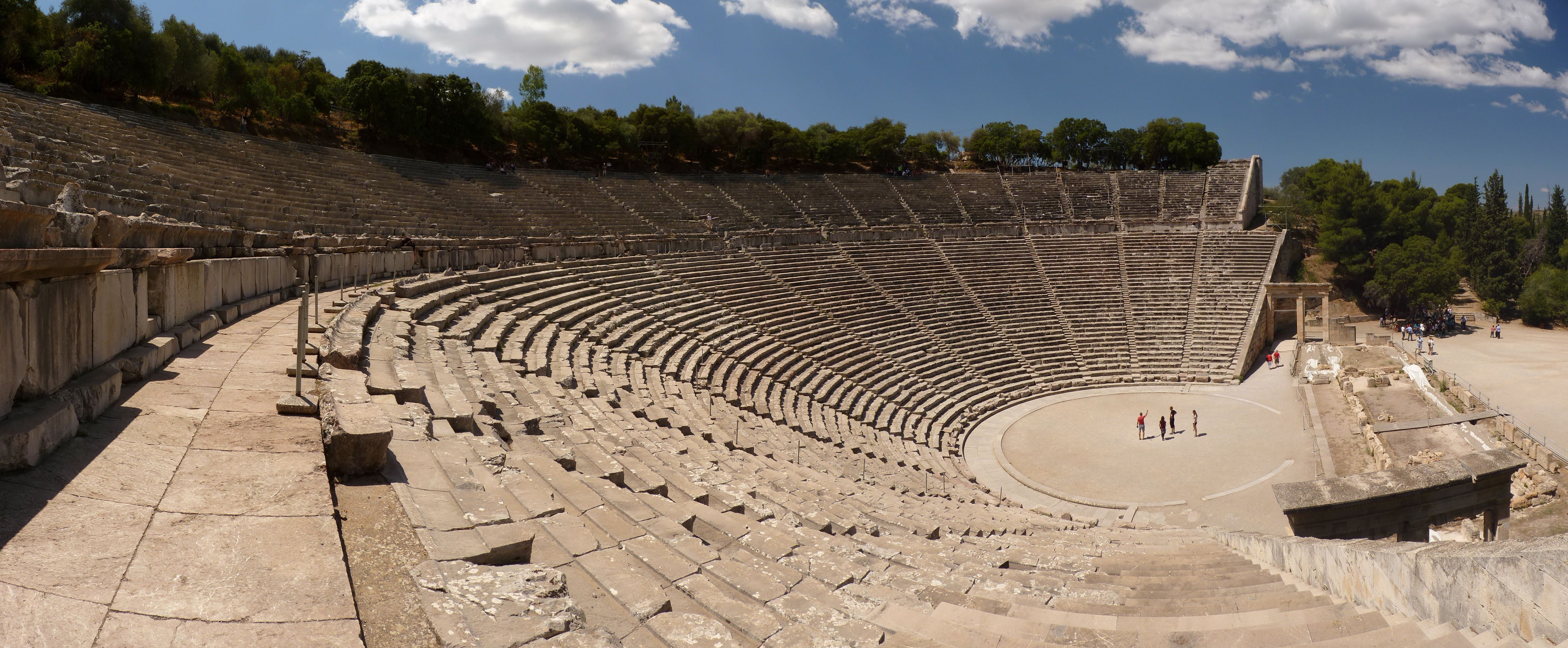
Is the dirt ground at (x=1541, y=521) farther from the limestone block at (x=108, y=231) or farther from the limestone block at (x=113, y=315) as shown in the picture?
the limestone block at (x=108, y=231)

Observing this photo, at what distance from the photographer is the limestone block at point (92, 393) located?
4.43 metres

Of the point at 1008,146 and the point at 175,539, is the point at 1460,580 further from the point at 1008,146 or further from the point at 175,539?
the point at 1008,146

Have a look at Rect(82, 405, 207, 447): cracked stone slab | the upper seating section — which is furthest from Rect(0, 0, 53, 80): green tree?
Rect(82, 405, 207, 447): cracked stone slab

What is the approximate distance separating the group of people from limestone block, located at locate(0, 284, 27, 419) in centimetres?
2027

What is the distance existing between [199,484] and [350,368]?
3.45 meters

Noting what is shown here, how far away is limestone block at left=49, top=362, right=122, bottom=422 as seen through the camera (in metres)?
4.43

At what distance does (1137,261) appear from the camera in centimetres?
3284

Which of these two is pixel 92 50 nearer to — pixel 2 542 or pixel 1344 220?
pixel 2 542

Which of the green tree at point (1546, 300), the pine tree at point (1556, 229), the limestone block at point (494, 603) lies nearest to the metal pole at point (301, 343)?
the limestone block at point (494, 603)

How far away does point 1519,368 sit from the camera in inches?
1121

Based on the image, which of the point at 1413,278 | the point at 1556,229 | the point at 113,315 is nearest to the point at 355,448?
the point at 113,315

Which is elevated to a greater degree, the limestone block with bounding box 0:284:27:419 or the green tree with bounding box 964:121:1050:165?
the green tree with bounding box 964:121:1050:165

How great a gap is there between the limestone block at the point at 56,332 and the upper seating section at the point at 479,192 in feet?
10.8

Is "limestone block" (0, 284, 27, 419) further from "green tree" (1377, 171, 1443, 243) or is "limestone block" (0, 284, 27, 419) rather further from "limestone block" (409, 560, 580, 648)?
"green tree" (1377, 171, 1443, 243)
